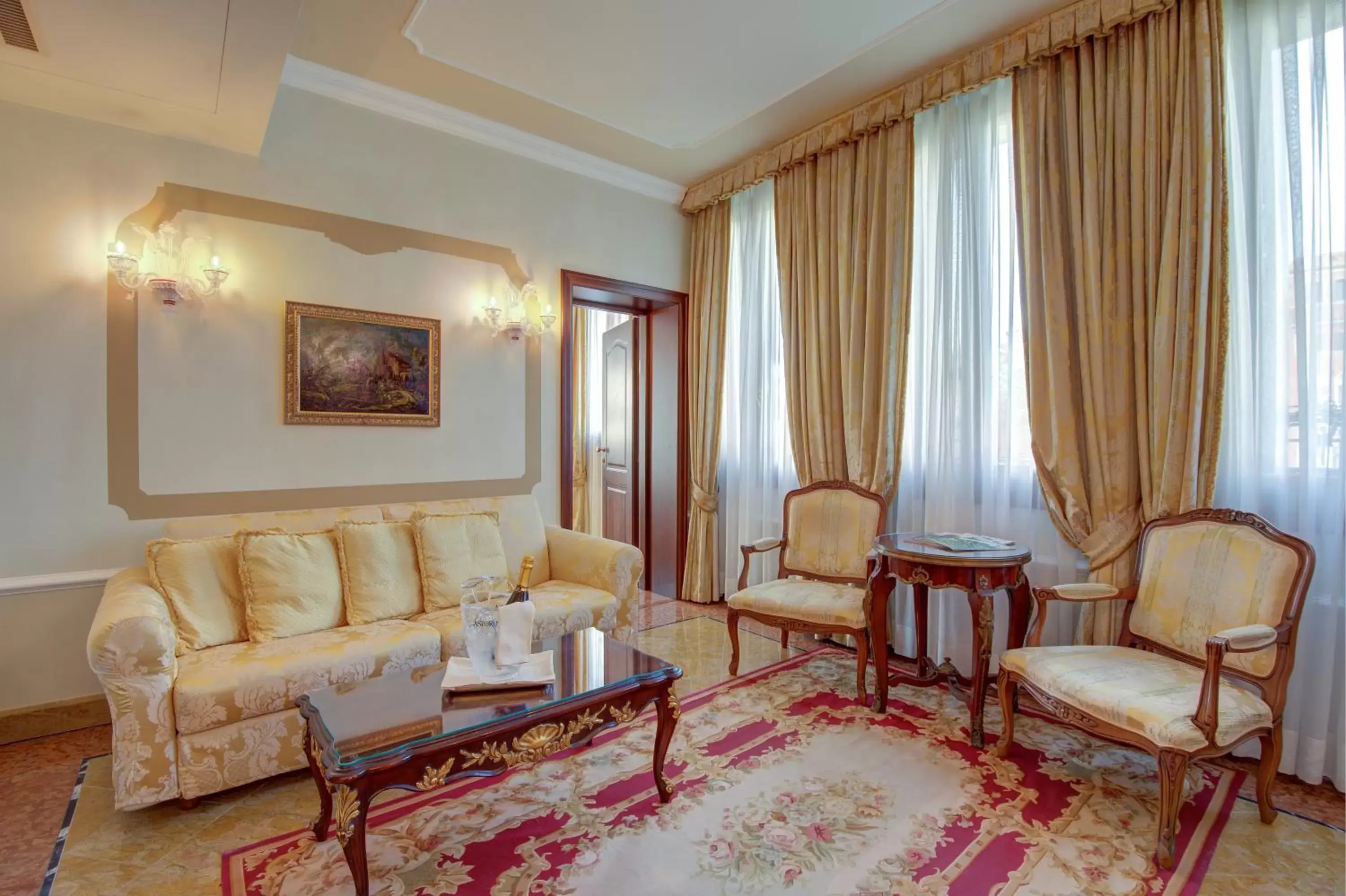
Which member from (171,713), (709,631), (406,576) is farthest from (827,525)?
(171,713)

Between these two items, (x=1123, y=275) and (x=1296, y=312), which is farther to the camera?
(x=1123, y=275)

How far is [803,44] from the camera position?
10.3 ft

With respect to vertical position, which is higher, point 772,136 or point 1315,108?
point 772,136

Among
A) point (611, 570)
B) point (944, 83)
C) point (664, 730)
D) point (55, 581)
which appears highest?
point (944, 83)

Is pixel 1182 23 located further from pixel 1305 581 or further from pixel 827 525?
pixel 827 525

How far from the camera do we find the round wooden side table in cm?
266

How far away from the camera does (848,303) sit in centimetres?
388

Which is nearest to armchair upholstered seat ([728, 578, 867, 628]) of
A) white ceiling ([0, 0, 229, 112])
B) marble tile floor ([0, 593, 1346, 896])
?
marble tile floor ([0, 593, 1346, 896])

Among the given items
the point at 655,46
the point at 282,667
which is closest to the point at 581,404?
the point at 655,46

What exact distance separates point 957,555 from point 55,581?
392 centimetres

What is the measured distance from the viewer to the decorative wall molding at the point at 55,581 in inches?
108

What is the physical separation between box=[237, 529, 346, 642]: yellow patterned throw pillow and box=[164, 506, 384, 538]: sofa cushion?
0.52ft

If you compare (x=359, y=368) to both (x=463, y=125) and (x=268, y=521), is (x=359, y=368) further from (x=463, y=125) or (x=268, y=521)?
(x=463, y=125)

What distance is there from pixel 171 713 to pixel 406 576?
109 cm
